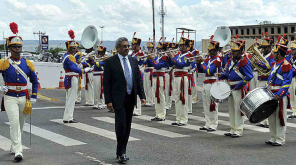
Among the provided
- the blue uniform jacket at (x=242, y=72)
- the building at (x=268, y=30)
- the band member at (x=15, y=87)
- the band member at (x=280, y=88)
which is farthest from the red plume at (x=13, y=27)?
the building at (x=268, y=30)

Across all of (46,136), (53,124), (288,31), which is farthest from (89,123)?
(288,31)

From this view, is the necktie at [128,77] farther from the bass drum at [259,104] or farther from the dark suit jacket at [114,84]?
the bass drum at [259,104]

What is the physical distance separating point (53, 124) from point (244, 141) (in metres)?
5.61

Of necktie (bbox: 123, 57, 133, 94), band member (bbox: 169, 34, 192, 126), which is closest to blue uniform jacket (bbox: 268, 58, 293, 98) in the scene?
band member (bbox: 169, 34, 192, 126)

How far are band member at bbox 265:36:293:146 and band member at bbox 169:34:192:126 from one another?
10.4 feet

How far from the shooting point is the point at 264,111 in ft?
31.0

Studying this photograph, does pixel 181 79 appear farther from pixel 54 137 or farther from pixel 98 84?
pixel 98 84

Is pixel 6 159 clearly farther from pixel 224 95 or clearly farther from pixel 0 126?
pixel 224 95

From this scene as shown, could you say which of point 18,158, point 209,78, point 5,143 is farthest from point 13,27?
point 209,78

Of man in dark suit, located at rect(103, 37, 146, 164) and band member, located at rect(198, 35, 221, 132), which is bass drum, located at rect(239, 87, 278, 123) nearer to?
band member, located at rect(198, 35, 221, 132)

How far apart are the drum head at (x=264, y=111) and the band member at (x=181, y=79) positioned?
3.04m

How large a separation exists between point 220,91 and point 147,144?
7.58ft

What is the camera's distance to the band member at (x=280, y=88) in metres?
9.27

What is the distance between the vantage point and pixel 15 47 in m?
8.36
